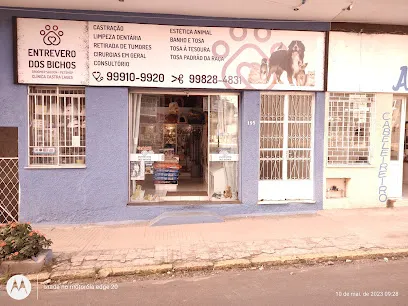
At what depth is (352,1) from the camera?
708 cm

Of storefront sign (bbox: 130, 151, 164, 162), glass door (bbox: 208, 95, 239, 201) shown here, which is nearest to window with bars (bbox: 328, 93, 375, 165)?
glass door (bbox: 208, 95, 239, 201)

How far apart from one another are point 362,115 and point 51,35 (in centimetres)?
757

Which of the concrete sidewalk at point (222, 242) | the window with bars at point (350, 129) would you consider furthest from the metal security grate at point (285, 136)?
the concrete sidewalk at point (222, 242)

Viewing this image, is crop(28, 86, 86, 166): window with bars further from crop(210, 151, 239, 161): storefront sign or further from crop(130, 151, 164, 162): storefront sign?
crop(210, 151, 239, 161): storefront sign

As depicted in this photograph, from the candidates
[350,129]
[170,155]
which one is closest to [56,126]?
[170,155]

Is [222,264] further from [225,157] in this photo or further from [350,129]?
[350,129]

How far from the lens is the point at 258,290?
14.9 feet

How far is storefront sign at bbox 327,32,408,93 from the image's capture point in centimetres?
823

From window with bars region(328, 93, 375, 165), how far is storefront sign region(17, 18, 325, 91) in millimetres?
926

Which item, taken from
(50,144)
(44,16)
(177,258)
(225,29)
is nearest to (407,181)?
(225,29)

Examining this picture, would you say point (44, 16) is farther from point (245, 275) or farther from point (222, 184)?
point (245, 275)

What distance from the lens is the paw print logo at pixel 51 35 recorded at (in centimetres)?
728

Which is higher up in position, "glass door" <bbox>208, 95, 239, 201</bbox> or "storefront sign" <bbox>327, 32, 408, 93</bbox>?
"storefront sign" <bbox>327, 32, 408, 93</bbox>

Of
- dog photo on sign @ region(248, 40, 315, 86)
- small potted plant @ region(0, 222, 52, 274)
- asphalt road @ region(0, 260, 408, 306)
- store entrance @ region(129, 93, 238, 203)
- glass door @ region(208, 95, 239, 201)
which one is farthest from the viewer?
glass door @ region(208, 95, 239, 201)
